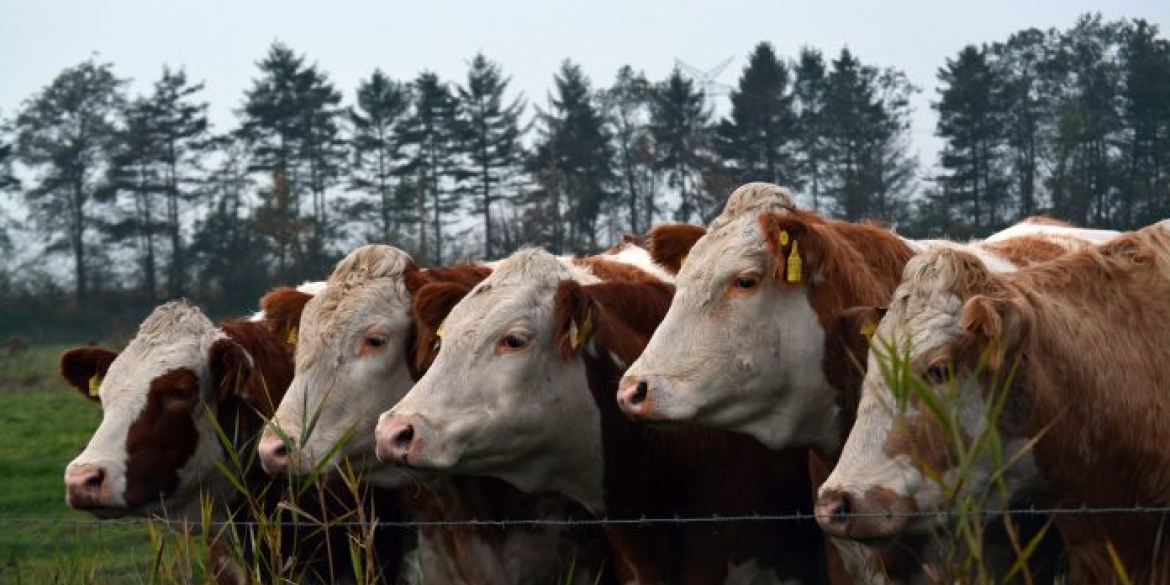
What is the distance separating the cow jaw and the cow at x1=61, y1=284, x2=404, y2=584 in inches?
80.1

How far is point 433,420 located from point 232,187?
4826cm

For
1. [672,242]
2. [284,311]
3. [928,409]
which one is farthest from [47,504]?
[928,409]

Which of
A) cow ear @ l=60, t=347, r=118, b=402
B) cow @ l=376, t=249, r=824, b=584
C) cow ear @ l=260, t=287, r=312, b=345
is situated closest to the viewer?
cow @ l=376, t=249, r=824, b=584

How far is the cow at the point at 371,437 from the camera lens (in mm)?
7352

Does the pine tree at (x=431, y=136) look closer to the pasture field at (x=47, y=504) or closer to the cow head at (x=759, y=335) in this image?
the pasture field at (x=47, y=504)

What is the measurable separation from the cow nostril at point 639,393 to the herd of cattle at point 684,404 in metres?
0.01

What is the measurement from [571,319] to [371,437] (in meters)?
1.36

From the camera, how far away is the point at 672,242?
7.69 meters

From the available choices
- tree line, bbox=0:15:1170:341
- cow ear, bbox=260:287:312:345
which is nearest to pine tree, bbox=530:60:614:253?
tree line, bbox=0:15:1170:341

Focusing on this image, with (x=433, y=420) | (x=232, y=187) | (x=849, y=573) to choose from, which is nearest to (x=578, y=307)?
(x=433, y=420)

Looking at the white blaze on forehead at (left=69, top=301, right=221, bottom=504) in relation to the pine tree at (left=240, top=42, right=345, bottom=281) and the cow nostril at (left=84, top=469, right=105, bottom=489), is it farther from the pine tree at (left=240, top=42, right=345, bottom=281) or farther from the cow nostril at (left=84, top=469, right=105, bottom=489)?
the pine tree at (left=240, top=42, right=345, bottom=281)

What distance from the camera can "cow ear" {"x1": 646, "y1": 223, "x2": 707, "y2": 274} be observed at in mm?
7648

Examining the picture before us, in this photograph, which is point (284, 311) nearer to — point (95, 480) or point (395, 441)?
point (95, 480)

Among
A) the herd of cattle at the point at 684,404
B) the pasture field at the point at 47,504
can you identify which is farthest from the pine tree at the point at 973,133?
the herd of cattle at the point at 684,404
